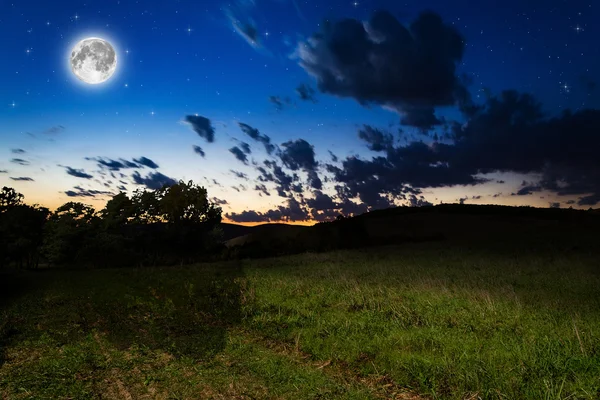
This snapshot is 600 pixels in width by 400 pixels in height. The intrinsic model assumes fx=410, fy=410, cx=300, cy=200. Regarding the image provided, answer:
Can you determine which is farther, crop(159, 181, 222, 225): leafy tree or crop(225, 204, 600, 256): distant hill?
crop(159, 181, 222, 225): leafy tree

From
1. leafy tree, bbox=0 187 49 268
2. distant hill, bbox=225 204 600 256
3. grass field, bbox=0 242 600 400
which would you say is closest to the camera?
grass field, bbox=0 242 600 400

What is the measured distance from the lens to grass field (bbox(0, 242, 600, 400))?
7.34 metres

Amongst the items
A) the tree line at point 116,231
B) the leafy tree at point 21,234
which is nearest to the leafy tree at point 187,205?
the tree line at point 116,231

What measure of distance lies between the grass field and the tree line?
35742 millimetres

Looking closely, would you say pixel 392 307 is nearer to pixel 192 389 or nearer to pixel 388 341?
pixel 388 341

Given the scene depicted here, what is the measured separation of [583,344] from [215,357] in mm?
7757

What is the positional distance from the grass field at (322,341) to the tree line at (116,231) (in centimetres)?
3574

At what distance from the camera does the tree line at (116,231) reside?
2106 inches

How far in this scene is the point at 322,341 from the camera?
9.94m

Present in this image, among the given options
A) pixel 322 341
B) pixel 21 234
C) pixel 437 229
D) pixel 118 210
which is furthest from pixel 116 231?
pixel 322 341

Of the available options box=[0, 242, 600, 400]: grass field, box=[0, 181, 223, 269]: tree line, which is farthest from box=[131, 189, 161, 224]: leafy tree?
box=[0, 242, 600, 400]: grass field

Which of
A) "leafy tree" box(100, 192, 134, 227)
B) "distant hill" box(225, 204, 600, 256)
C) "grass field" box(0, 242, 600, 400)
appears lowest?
"grass field" box(0, 242, 600, 400)

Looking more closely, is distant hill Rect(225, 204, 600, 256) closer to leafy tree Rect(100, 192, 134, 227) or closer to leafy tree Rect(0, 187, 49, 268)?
leafy tree Rect(100, 192, 134, 227)

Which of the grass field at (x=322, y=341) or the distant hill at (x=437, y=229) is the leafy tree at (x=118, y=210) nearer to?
the distant hill at (x=437, y=229)
